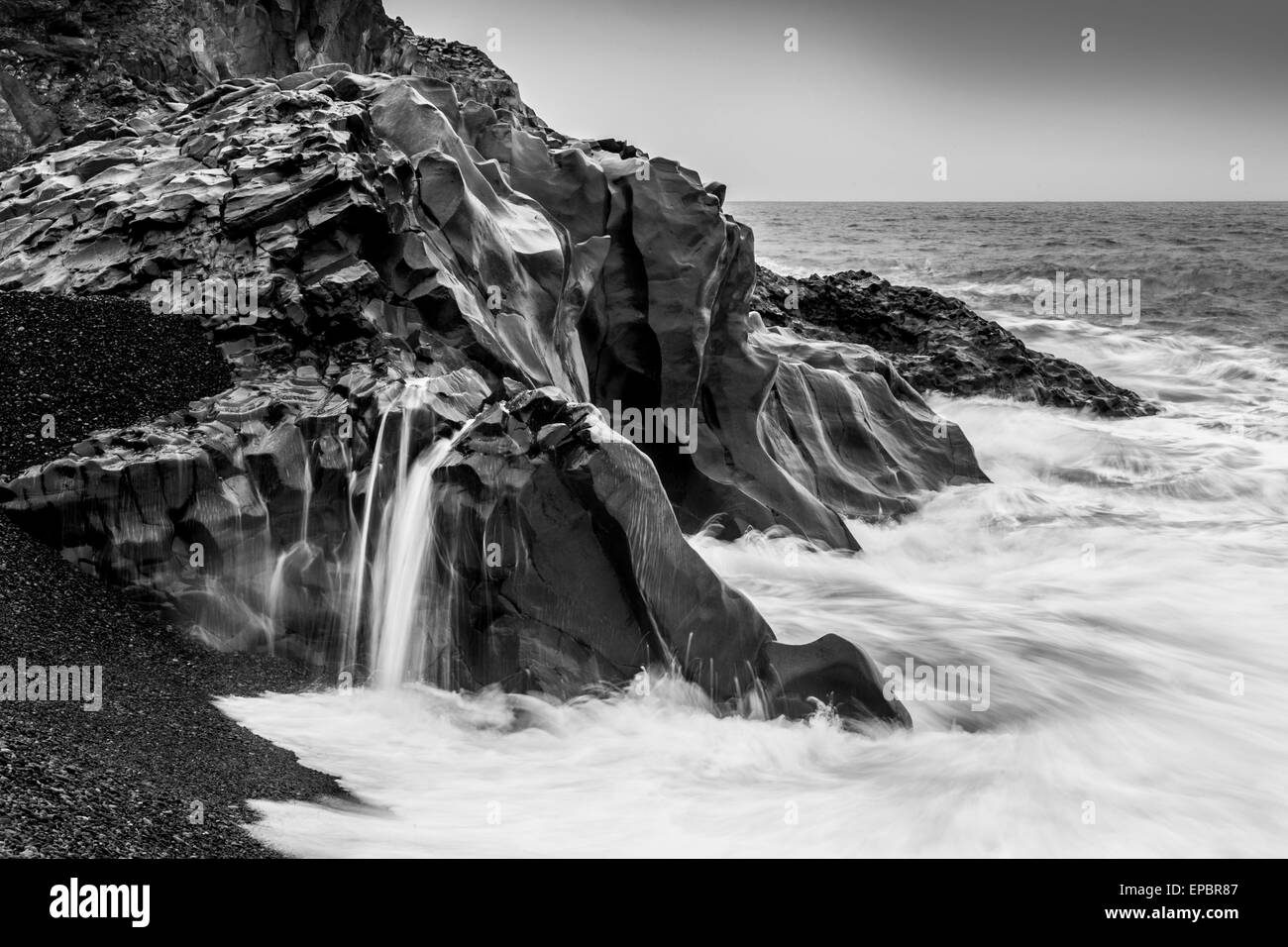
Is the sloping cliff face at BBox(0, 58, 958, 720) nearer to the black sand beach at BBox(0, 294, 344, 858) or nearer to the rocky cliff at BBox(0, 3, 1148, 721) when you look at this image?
the rocky cliff at BBox(0, 3, 1148, 721)

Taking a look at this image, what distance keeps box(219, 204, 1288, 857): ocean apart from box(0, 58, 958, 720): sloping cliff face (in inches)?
22.1

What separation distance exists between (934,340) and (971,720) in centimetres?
1454

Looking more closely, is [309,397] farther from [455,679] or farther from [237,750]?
[237,750]

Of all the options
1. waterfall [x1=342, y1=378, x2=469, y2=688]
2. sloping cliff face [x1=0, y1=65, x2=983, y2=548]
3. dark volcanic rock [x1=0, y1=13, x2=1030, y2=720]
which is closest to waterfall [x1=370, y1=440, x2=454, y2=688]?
waterfall [x1=342, y1=378, x2=469, y2=688]

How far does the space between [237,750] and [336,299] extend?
4.53m

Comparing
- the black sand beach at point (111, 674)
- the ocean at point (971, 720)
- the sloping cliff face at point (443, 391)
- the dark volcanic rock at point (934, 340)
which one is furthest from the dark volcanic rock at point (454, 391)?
the dark volcanic rock at point (934, 340)

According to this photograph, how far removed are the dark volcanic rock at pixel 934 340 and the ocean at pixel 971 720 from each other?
1.43 meters

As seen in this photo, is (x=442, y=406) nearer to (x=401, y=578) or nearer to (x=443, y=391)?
(x=443, y=391)

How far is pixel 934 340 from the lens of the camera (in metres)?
21.8

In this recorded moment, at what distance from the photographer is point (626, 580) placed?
7.84 m

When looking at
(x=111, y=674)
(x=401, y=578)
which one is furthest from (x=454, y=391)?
(x=111, y=674)

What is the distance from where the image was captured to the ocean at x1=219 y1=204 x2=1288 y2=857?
6453 millimetres

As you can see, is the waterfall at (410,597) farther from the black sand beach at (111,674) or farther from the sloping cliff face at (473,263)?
the sloping cliff face at (473,263)
